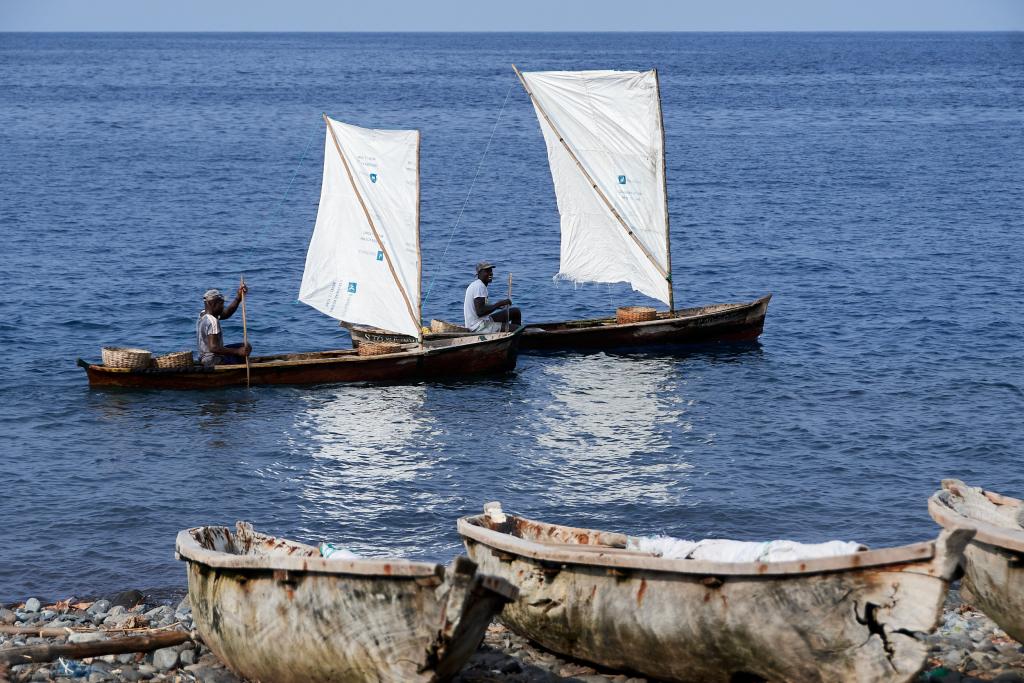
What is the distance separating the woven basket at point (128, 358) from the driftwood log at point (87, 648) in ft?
43.8

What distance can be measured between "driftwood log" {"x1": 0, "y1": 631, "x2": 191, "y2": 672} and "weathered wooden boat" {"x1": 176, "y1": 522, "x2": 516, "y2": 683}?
1.07 metres

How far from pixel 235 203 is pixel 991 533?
4861 centimetres

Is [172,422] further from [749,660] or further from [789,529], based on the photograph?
[749,660]

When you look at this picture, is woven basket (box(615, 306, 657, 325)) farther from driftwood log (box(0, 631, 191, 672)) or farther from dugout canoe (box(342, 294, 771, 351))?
driftwood log (box(0, 631, 191, 672))

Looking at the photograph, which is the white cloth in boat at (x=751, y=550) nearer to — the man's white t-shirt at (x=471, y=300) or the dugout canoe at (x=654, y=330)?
the man's white t-shirt at (x=471, y=300)

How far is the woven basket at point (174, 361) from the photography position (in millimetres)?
27422

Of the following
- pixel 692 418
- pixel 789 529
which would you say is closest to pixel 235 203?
pixel 692 418

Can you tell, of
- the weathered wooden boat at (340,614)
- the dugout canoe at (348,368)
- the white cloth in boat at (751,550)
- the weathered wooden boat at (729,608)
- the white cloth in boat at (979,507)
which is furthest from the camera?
the dugout canoe at (348,368)

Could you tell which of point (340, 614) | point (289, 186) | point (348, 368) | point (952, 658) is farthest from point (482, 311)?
point (289, 186)

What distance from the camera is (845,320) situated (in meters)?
36.0

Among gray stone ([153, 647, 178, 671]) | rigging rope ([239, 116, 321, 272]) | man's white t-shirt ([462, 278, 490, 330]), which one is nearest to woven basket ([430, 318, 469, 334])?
man's white t-shirt ([462, 278, 490, 330])

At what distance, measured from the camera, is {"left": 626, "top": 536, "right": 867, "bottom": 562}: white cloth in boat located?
1281 cm

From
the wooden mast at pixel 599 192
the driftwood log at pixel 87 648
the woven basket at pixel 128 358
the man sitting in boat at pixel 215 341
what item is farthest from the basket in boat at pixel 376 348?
the driftwood log at pixel 87 648

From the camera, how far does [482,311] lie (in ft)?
97.0
